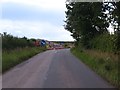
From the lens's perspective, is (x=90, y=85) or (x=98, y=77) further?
(x=98, y=77)

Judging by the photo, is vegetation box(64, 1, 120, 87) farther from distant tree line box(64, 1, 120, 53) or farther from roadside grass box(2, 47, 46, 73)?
roadside grass box(2, 47, 46, 73)

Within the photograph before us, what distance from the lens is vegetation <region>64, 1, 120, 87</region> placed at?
895 inches

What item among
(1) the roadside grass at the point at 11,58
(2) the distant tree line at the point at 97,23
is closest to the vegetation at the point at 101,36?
(2) the distant tree line at the point at 97,23

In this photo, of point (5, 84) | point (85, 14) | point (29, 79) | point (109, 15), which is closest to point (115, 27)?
point (109, 15)

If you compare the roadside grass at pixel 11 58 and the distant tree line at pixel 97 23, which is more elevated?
the distant tree line at pixel 97 23

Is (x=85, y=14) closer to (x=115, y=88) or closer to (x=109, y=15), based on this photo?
(x=109, y=15)

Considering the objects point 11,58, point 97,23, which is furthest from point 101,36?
point 11,58

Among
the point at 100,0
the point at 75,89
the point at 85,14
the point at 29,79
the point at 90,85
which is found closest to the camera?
the point at 75,89

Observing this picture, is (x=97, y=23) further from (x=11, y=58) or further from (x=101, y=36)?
(x=11, y=58)

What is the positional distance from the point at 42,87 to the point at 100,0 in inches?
550

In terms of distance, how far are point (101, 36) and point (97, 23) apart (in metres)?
1.80

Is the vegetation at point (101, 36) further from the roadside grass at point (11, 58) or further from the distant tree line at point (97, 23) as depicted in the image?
the roadside grass at point (11, 58)

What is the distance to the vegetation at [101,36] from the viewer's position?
895 inches

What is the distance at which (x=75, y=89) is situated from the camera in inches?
635
